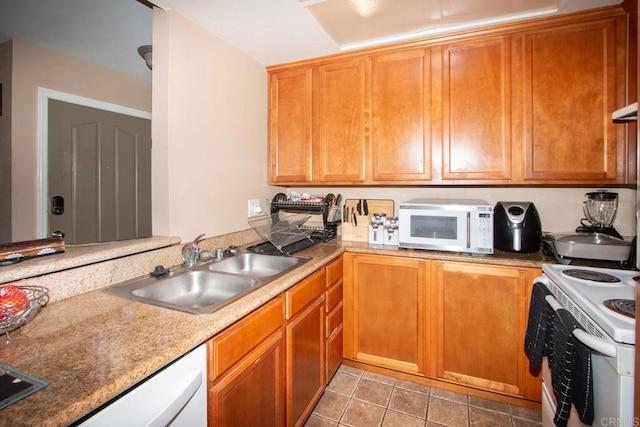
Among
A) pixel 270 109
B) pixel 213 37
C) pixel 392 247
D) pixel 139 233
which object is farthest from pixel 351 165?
pixel 139 233

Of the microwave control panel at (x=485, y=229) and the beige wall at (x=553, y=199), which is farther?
the beige wall at (x=553, y=199)

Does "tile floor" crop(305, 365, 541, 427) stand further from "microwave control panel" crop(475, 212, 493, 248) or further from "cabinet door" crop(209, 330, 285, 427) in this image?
"microwave control panel" crop(475, 212, 493, 248)

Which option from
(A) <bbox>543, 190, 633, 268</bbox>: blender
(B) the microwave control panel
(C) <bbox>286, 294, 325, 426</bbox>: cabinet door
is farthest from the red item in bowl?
(A) <bbox>543, 190, 633, 268</bbox>: blender

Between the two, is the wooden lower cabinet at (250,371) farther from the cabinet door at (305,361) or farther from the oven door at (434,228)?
the oven door at (434,228)

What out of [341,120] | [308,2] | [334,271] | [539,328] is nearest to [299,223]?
[334,271]

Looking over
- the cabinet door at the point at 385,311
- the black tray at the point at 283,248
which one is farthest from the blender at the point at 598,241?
the black tray at the point at 283,248

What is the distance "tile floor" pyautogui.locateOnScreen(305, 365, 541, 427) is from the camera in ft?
5.31

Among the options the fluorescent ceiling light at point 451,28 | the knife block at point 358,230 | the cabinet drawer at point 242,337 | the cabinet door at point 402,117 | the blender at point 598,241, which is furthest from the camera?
the knife block at point 358,230

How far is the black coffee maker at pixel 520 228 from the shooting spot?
1.78m

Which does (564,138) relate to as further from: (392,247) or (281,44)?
(281,44)

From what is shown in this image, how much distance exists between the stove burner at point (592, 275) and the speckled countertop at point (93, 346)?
136 centimetres

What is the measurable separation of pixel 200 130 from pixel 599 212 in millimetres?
2539

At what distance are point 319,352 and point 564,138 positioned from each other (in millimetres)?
1921

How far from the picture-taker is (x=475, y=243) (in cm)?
179
